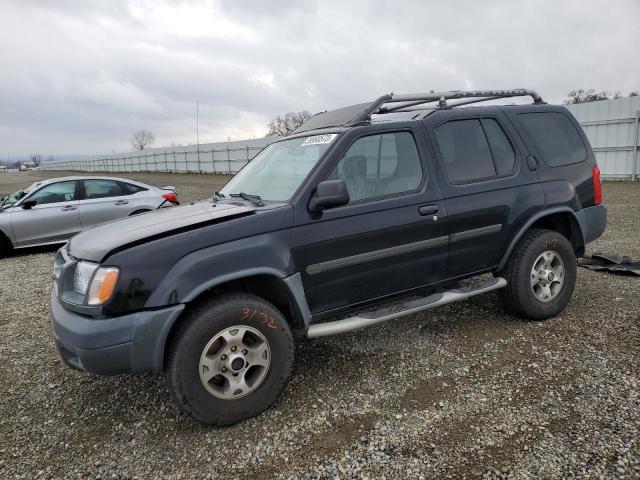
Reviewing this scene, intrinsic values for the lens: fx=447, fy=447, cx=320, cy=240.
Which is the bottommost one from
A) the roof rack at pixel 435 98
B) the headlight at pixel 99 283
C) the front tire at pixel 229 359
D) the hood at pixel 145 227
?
the front tire at pixel 229 359

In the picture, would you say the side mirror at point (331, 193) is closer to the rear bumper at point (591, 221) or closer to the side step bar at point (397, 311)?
the side step bar at point (397, 311)

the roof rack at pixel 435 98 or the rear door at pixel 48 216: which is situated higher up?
the roof rack at pixel 435 98

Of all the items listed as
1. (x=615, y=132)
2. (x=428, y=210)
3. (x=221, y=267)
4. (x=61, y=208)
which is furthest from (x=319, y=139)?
(x=615, y=132)

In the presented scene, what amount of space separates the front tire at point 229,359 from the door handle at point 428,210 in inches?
52.4

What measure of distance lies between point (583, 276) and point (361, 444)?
4.01 metres

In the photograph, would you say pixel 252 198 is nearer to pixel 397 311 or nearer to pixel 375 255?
pixel 375 255

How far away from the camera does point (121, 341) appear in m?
2.48

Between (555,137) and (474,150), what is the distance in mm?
984

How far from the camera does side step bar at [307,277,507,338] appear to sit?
3.00 m

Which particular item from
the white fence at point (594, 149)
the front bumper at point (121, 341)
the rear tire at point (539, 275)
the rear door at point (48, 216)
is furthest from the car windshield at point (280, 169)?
the rear door at point (48, 216)

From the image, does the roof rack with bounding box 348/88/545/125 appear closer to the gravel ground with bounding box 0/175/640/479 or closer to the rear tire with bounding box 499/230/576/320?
the rear tire with bounding box 499/230/576/320

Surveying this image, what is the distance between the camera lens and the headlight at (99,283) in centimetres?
248

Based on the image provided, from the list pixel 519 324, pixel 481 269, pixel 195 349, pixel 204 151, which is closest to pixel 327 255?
pixel 195 349

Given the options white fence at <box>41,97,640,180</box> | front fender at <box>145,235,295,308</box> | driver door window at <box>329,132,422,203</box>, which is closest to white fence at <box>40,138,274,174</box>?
white fence at <box>41,97,640,180</box>
